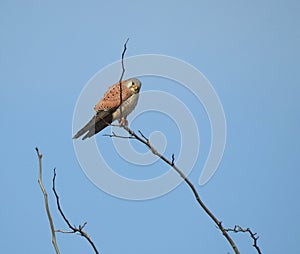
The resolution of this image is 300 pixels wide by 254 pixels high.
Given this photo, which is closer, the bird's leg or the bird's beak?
the bird's leg

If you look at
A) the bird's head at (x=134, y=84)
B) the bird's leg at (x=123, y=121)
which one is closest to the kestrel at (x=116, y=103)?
the bird's head at (x=134, y=84)

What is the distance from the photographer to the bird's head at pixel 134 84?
140 inches

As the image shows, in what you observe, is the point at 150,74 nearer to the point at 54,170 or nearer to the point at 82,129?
the point at 82,129

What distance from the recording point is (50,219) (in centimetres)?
173

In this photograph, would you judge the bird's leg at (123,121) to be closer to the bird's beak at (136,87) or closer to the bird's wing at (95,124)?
the bird's wing at (95,124)

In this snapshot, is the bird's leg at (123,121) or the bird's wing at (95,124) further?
the bird's leg at (123,121)

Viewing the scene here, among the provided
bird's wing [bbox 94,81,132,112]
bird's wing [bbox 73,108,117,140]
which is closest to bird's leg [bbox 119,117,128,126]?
bird's wing [bbox 73,108,117,140]

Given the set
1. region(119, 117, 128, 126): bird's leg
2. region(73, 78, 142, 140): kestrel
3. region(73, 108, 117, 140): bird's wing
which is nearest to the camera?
region(73, 108, 117, 140): bird's wing

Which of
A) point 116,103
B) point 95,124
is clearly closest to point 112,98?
point 116,103

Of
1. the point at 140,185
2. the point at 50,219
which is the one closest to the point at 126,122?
the point at 140,185

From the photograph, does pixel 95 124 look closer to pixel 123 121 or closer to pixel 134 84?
pixel 123 121

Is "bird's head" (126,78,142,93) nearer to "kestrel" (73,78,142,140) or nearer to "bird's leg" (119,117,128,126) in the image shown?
"kestrel" (73,78,142,140)

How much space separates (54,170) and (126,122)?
140 centimetres

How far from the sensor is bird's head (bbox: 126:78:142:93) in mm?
3565
